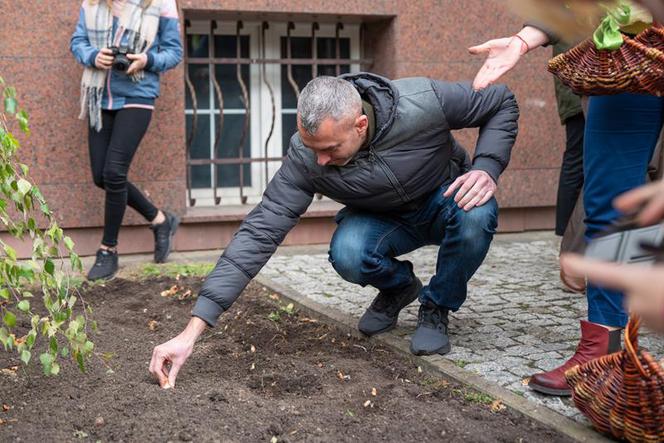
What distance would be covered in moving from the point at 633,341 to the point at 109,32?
3.87 metres

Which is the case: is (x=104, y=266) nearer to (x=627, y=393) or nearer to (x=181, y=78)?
(x=181, y=78)

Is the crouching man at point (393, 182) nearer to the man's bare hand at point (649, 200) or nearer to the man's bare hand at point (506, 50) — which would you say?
the man's bare hand at point (506, 50)

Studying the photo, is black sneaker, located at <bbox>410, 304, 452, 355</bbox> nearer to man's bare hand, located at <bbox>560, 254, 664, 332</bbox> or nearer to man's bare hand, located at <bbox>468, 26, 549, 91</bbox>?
man's bare hand, located at <bbox>468, 26, 549, 91</bbox>

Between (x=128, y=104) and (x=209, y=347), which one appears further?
(x=128, y=104)

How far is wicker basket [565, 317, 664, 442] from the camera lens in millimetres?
2648

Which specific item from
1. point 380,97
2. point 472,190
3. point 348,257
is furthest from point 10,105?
point 472,190

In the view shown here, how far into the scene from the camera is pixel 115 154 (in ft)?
18.1

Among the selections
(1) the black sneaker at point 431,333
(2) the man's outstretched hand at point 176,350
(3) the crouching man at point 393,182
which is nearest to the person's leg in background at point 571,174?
(3) the crouching man at point 393,182

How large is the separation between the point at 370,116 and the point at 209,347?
48.9 inches

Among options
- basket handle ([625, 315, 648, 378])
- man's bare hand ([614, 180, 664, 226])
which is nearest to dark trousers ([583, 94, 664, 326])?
basket handle ([625, 315, 648, 378])

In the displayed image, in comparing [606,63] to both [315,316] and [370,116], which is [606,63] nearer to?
[370,116]

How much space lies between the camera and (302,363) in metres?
3.72

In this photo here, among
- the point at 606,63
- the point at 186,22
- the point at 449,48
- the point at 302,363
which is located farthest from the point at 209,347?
the point at 449,48

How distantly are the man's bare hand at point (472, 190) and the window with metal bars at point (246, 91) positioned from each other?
10.8 feet
